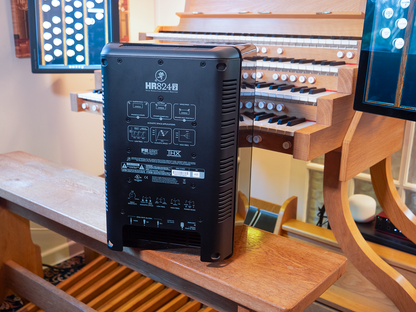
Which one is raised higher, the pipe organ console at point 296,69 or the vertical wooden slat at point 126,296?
the pipe organ console at point 296,69

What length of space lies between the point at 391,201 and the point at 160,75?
137cm

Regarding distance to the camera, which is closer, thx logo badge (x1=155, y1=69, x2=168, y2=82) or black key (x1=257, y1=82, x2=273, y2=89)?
thx logo badge (x1=155, y1=69, x2=168, y2=82)

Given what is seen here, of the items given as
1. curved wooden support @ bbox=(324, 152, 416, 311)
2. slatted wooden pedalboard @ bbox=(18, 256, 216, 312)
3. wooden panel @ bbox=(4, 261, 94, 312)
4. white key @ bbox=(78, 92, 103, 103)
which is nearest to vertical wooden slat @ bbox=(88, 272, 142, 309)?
slatted wooden pedalboard @ bbox=(18, 256, 216, 312)

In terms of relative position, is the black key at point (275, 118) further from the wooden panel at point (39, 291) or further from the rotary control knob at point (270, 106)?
the wooden panel at point (39, 291)

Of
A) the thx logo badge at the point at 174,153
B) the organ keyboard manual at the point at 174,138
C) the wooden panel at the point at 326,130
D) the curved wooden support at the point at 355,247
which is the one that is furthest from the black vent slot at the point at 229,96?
the curved wooden support at the point at 355,247

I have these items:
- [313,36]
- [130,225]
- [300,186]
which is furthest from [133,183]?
[300,186]

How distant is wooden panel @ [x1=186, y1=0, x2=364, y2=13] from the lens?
4.56 feet

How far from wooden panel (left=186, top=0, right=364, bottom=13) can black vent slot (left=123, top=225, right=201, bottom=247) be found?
101cm

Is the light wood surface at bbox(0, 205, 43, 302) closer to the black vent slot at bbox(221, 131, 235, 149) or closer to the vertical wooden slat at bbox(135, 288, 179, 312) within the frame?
the vertical wooden slat at bbox(135, 288, 179, 312)

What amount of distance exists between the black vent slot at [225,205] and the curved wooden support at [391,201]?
1.17m

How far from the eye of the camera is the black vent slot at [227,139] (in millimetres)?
678

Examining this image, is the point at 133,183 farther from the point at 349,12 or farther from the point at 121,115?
the point at 349,12

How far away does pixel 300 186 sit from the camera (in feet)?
7.66

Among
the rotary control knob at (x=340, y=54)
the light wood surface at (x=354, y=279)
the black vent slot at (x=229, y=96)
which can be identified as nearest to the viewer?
the black vent slot at (x=229, y=96)
